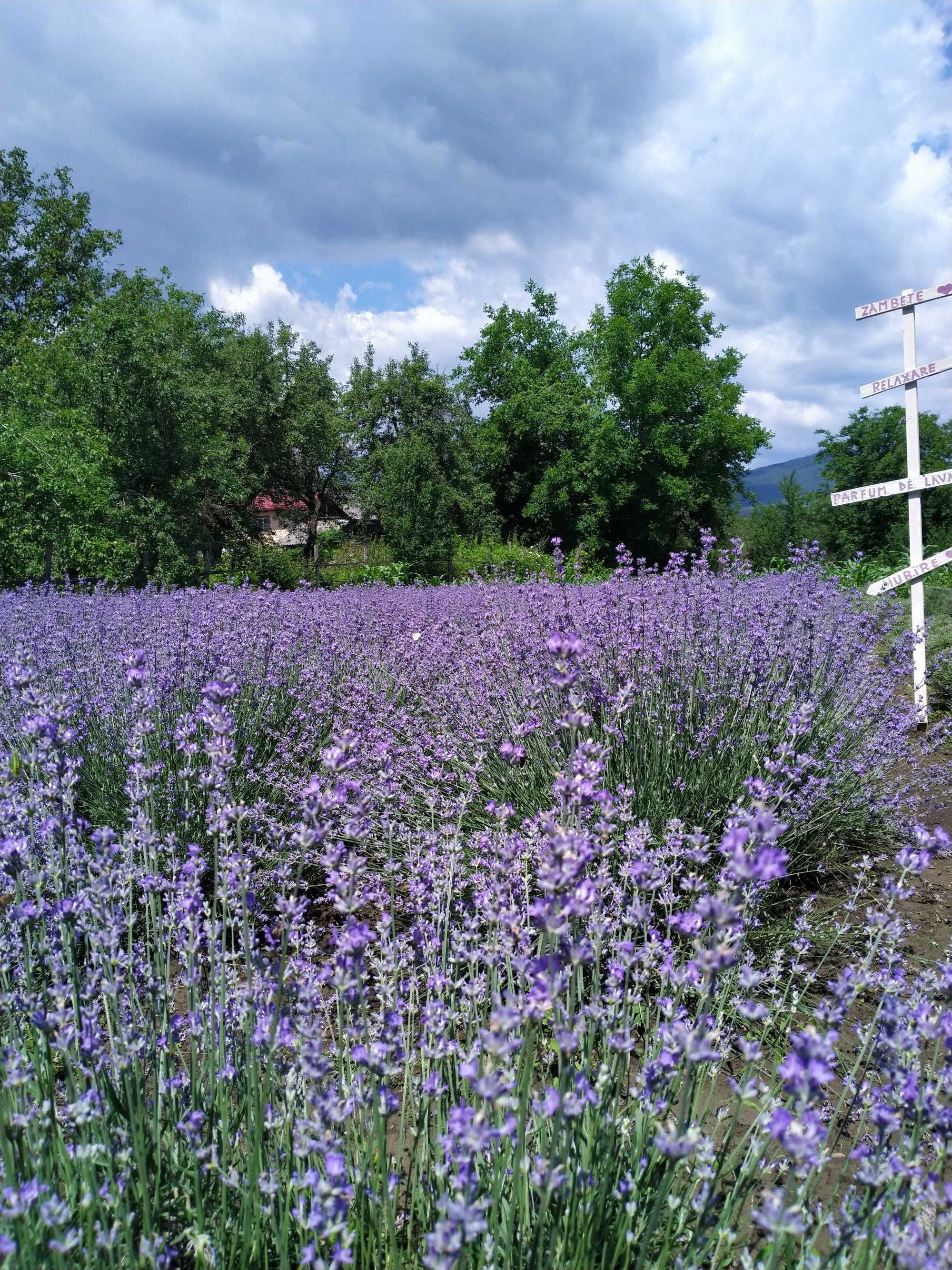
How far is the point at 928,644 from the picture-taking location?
292 inches

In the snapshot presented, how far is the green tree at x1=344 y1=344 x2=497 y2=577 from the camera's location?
19.8 m

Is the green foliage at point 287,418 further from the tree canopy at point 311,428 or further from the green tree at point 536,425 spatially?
the green tree at point 536,425

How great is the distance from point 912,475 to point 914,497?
18 cm

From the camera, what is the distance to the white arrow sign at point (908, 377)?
217 inches

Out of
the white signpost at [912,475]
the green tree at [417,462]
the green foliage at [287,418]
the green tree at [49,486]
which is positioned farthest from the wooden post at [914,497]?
the green foliage at [287,418]

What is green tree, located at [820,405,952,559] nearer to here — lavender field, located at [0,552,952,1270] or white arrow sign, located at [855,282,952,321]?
white arrow sign, located at [855,282,952,321]

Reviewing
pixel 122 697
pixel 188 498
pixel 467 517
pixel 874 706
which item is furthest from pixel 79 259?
pixel 874 706

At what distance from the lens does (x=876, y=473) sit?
38.5 m

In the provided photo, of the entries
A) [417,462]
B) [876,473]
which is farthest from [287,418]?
[876,473]

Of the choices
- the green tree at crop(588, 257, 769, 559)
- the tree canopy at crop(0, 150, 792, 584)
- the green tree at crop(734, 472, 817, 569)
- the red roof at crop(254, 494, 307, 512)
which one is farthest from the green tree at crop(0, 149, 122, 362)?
the green tree at crop(734, 472, 817, 569)

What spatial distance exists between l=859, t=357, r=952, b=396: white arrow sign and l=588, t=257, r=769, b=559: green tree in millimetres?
20860

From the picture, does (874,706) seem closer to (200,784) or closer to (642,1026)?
(642,1026)

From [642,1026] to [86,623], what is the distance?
448 centimetres

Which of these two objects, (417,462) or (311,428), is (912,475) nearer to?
(417,462)
